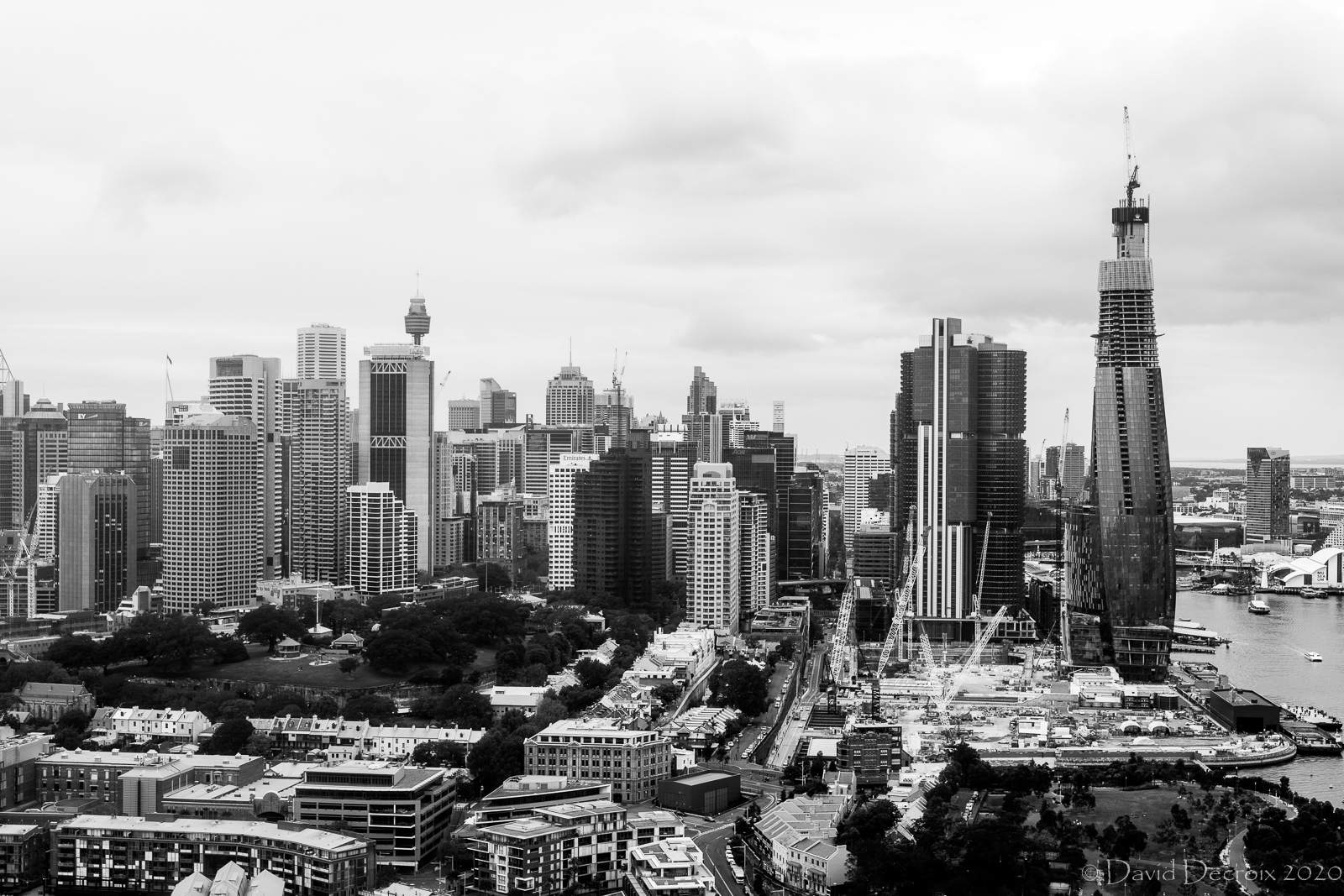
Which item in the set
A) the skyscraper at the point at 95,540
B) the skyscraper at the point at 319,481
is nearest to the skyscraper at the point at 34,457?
the skyscraper at the point at 319,481

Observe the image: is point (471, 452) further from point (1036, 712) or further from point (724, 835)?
point (724, 835)

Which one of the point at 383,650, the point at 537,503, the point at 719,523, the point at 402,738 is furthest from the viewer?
the point at 537,503

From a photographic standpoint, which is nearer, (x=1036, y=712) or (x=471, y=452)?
(x=1036, y=712)

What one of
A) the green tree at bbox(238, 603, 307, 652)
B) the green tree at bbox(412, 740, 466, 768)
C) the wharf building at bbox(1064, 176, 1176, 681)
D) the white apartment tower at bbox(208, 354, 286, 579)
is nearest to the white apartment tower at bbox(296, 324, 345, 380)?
the white apartment tower at bbox(208, 354, 286, 579)

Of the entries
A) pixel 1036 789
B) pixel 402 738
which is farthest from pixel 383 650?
pixel 1036 789

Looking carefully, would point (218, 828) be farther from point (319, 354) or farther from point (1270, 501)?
point (1270, 501)

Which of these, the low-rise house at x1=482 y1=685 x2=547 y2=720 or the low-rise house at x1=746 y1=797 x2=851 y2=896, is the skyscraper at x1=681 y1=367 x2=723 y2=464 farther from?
the low-rise house at x1=746 y1=797 x2=851 y2=896
